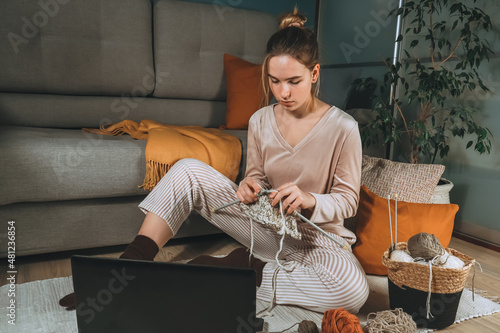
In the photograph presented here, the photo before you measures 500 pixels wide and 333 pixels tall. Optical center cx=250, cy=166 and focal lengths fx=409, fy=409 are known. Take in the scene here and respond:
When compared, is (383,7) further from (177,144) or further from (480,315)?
(480,315)

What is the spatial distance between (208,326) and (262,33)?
206cm

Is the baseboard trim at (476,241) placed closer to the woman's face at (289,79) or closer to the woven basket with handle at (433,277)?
the woven basket with handle at (433,277)

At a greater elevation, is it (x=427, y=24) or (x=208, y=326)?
(x=427, y=24)

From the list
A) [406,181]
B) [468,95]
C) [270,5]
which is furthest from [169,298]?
[270,5]

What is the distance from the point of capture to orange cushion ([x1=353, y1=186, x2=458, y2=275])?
4.94ft

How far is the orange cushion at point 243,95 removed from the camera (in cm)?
220

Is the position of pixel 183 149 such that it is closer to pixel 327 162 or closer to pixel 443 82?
pixel 327 162

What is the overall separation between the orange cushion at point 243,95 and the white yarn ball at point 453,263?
A: 1.29m

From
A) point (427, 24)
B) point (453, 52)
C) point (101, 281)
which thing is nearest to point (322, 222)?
point (101, 281)

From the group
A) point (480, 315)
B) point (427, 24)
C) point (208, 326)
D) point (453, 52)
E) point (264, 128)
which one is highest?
point (427, 24)

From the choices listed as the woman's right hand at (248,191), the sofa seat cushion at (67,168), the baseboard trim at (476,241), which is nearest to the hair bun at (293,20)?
the woman's right hand at (248,191)

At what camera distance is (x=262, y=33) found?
2.50 meters

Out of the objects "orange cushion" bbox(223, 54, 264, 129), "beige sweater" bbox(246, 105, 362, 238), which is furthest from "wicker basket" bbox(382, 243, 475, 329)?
"orange cushion" bbox(223, 54, 264, 129)

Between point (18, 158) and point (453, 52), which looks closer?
point (18, 158)
